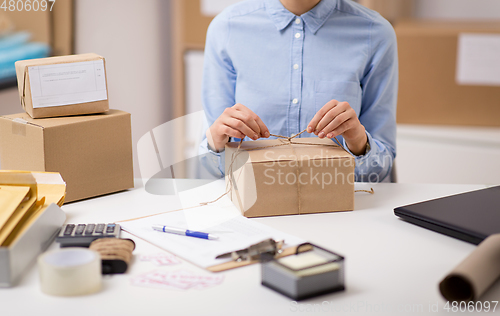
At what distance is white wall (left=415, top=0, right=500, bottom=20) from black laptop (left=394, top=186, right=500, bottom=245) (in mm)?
1734

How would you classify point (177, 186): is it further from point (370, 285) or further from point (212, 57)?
point (370, 285)

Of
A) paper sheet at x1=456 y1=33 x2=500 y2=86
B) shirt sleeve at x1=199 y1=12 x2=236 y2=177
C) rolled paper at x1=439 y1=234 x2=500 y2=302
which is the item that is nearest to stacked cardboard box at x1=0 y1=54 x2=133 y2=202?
shirt sleeve at x1=199 y1=12 x2=236 y2=177

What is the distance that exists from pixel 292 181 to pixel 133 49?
175 cm

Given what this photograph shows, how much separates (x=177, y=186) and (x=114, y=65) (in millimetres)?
1472

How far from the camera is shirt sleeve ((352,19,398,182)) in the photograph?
1302 millimetres

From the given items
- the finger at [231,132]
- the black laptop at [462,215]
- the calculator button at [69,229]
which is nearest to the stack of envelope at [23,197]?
the calculator button at [69,229]

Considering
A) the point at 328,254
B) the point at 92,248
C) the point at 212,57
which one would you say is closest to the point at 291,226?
the point at 328,254

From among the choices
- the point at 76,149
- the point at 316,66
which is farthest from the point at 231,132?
the point at 316,66

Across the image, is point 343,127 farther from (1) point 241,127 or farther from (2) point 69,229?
(2) point 69,229

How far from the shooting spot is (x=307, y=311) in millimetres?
619

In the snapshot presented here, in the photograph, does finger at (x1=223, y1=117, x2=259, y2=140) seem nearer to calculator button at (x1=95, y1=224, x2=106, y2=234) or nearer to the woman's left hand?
the woman's left hand

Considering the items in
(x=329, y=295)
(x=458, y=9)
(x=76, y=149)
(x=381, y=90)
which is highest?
(x=458, y=9)

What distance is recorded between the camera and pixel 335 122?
3.27ft

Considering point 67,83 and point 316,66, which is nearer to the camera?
point 67,83
